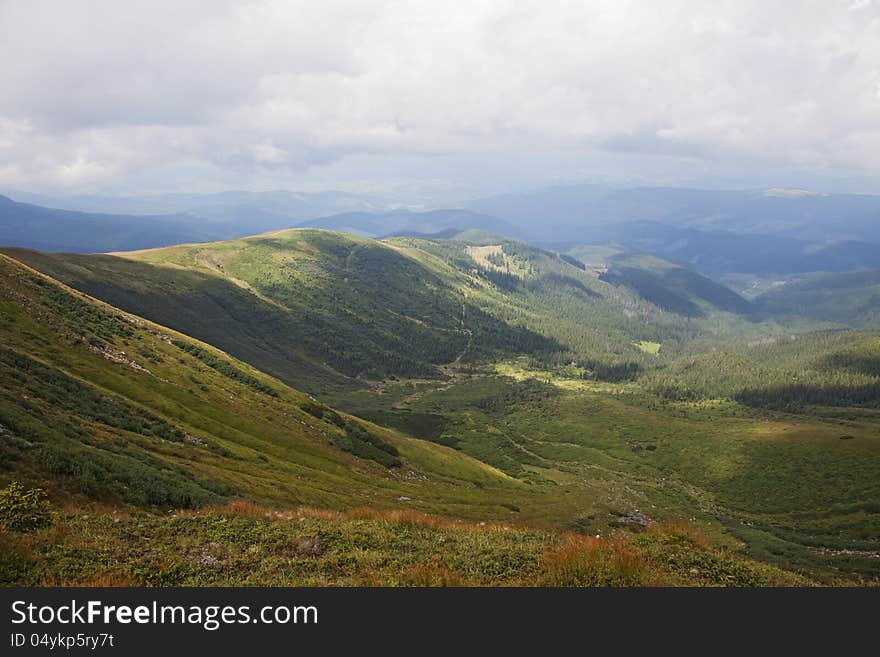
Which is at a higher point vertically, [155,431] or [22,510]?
[22,510]

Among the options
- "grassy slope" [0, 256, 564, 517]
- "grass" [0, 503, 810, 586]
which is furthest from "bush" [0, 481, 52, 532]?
"grassy slope" [0, 256, 564, 517]

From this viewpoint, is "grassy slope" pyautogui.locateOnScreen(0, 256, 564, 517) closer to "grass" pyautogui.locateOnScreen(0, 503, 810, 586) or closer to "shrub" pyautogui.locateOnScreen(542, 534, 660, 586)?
"grass" pyautogui.locateOnScreen(0, 503, 810, 586)

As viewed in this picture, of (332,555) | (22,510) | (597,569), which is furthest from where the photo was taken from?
(22,510)

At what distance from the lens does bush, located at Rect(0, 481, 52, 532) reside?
614 inches

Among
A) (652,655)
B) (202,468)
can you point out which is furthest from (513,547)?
(202,468)

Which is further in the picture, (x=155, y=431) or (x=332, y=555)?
(x=155, y=431)

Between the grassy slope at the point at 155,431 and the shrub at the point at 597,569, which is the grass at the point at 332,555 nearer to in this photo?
the shrub at the point at 597,569

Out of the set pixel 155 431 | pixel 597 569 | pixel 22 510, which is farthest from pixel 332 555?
pixel 155 431

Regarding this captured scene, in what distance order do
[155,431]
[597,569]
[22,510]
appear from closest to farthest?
[597,569] → [22,510] → [155,431]

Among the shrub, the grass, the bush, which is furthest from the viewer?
the bush

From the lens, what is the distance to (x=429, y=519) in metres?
22.0

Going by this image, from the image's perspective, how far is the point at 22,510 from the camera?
53.9 feet

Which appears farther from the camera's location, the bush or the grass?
the bush

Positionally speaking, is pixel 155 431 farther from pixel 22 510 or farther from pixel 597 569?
pixel 597 569
